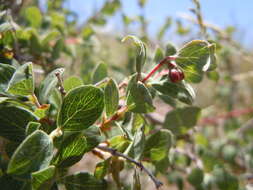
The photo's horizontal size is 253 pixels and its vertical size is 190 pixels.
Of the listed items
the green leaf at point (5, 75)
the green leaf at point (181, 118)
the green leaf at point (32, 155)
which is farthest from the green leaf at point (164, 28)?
the green leaf at point (32, 155)

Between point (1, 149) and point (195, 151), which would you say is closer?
point (1, 149)

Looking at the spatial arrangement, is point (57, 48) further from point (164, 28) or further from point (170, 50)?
point (164, 28)

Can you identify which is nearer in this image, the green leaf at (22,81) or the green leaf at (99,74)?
the green leaf at (22,81)

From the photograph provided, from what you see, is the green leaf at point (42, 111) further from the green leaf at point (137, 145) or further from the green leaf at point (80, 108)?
the green leaf at point (137, 145)

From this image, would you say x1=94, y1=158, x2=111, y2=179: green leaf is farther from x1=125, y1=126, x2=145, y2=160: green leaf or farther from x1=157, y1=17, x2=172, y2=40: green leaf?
x1=157, y1=17, x2=172, y2=40: green leaf

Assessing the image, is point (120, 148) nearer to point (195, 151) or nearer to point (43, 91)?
point (43, 91)

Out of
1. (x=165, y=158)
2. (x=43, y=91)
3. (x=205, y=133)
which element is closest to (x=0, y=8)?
(x=43, y=91)
